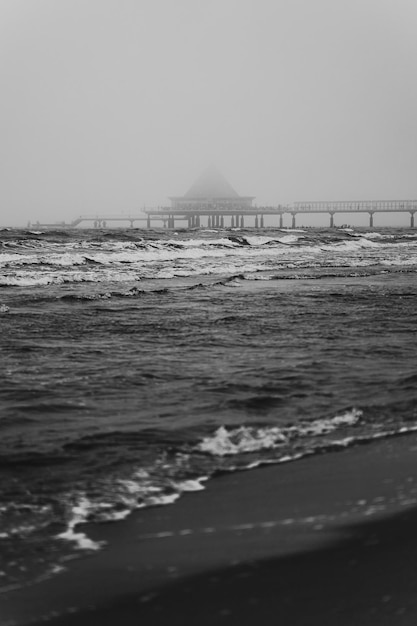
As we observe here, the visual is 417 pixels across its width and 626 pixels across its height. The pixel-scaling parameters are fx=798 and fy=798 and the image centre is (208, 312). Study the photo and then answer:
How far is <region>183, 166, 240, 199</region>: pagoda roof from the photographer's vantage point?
5166 inches

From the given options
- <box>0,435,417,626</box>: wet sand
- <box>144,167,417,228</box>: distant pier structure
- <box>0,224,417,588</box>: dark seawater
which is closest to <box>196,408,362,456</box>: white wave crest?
<box>0,224,417,588</box>: dark seawater

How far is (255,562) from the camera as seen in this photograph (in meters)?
2.51

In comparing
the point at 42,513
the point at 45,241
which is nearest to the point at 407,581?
the point at 42,513

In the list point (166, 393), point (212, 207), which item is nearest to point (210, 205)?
point (212, 207)

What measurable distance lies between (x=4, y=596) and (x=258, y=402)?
8.37ft

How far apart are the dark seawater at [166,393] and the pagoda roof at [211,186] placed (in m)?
119

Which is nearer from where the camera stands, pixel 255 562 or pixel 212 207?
pixel 255 562

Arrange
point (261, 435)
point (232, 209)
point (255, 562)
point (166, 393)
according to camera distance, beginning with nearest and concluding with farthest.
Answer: point (255, 562), point (261, 435), point (166, 393), point (232, 209)

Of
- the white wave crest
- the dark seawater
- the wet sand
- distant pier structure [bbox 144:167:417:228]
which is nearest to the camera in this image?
the wet sand

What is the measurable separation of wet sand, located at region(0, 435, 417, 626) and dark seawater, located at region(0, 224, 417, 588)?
14 cm

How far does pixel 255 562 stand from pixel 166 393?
8.14 feet

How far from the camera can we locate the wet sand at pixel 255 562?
2186mm

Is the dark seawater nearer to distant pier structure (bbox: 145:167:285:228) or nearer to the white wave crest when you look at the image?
the white wave crest

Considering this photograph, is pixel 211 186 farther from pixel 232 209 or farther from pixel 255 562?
pixel 255 562
